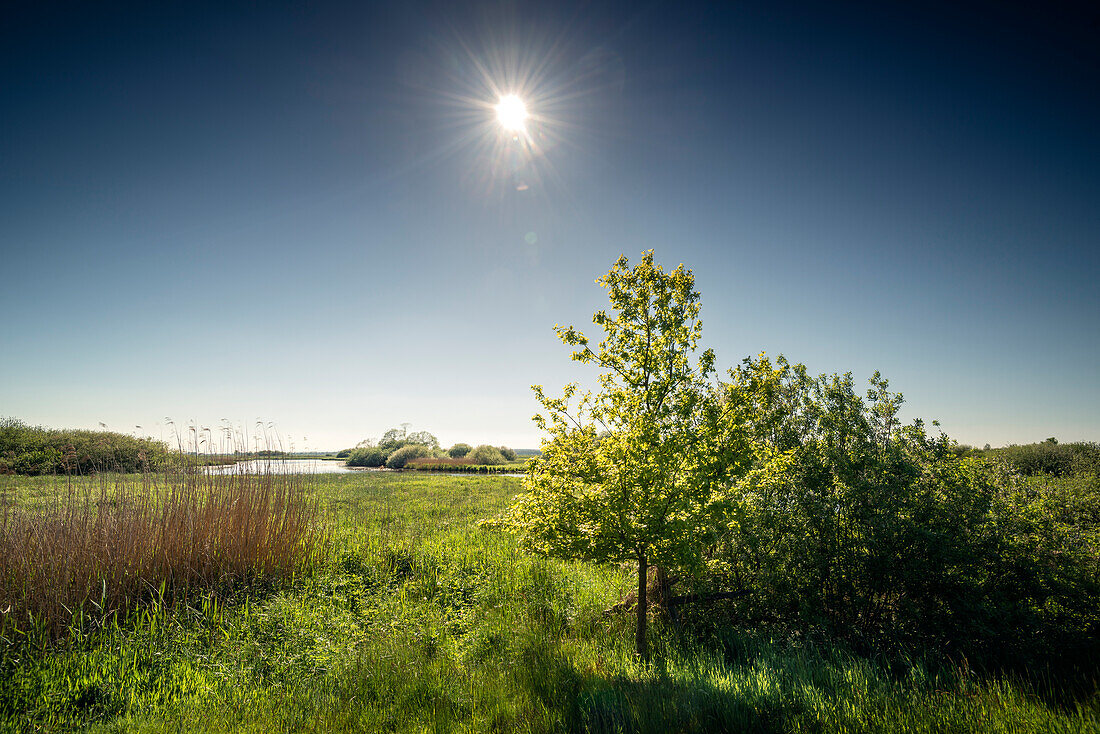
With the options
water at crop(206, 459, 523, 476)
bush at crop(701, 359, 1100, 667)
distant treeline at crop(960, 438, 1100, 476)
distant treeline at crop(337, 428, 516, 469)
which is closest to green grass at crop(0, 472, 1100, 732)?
bush at crop(701, 359, 1100, 667)

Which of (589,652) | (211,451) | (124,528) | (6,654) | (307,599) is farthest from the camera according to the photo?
(211,451)

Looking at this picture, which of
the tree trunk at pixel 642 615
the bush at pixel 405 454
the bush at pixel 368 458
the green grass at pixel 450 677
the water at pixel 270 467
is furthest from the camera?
the bush at pixel 368 458

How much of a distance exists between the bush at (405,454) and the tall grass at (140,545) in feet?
184

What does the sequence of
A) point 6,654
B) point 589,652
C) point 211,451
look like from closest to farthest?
point 6,654
point 589,652
point 211,451

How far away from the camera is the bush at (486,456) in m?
64.8

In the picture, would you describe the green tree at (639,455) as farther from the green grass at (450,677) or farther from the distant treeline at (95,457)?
the distant treeline at (95,457)

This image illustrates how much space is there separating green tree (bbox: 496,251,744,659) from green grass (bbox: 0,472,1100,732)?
1.39 meters

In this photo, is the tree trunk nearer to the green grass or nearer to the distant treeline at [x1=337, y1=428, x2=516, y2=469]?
the green grass

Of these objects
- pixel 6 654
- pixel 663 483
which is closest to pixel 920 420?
pixel 663 483

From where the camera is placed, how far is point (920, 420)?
289 inches

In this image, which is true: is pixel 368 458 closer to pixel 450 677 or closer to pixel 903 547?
pixel 450 677

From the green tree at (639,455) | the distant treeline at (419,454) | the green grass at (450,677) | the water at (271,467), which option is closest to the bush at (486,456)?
the distant treeline at (419,454)

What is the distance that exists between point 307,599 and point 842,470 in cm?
1061

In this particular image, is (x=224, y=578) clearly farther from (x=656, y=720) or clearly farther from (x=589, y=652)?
(x=656, y=720)
